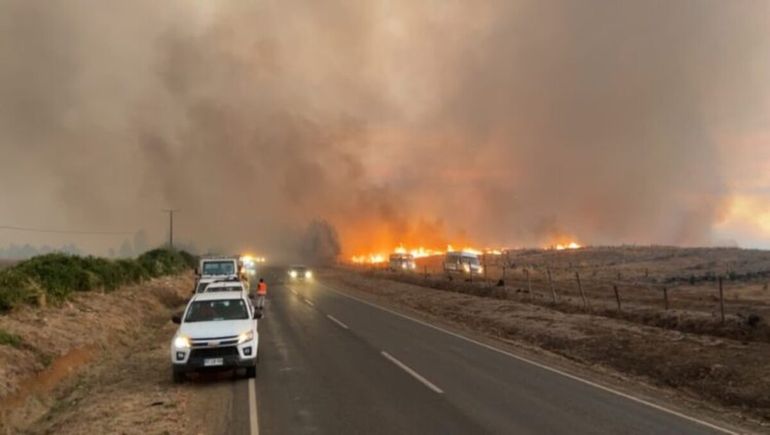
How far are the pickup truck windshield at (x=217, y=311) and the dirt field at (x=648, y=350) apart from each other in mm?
9720

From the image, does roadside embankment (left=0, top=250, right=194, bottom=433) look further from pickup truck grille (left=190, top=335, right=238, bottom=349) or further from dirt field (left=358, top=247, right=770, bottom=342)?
dirt field (left=358, top=247, right=770, bottom=342)

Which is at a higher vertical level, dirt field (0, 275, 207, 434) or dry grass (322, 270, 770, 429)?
dirt field (0, 275, 207, 434)

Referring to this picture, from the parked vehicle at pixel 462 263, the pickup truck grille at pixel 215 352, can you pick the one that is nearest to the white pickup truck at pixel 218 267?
the pickup truck grille at pixel 215 352

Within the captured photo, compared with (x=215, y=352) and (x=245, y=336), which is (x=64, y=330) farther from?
(x=245, y=336)

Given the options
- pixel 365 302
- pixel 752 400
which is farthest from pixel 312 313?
pixel 752 400

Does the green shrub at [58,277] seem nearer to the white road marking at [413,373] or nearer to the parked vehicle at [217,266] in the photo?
the parked vehicle at [217,266]

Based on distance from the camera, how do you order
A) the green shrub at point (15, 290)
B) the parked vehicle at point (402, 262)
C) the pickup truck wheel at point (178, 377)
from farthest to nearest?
the parked vehicle at point (402, 262), the green shrub at point (15, 290), the pickup truck wheel at point (178, 377)

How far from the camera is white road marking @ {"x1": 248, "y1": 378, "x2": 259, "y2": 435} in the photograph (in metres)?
8.57

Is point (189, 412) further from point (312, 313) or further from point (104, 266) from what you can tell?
point (104, 266)

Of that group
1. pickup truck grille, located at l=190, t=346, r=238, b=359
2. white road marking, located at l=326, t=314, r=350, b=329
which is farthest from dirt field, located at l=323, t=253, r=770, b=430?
pickup truck grille, located at l=190, t=346, r=238, b=359

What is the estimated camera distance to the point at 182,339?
11961mm

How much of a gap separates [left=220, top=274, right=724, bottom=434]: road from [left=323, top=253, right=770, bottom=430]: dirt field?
2660 mm

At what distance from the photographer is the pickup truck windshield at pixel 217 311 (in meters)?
13.4

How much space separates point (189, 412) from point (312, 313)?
18.2 m
